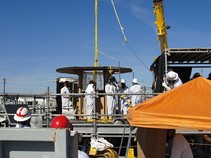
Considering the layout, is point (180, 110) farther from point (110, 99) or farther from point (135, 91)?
point (135, 91)

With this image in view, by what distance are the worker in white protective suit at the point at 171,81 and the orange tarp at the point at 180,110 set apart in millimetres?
4816

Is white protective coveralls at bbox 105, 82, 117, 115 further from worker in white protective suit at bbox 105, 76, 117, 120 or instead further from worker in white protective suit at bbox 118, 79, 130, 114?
worker in white protective suit at bbox 118, 79, 130, 114

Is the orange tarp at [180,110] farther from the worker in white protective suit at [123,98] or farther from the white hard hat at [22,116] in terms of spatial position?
the worker in white protective suit at [123,98]

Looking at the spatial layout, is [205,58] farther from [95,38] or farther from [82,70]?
[95,38]

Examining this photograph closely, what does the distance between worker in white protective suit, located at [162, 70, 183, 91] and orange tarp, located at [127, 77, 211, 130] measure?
4.82 metres

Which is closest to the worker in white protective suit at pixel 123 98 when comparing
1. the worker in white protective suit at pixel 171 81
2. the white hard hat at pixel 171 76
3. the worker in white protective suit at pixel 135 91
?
the worker in white protective suit at pixel 135 91

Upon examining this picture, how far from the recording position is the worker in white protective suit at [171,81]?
37.4 ft

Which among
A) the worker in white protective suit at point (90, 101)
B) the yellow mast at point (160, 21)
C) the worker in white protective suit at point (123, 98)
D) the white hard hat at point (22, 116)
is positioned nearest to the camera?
the white hard hat at point (22, 116)

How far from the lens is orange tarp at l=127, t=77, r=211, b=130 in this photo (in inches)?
223

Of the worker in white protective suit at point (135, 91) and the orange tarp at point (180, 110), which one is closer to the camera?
the orange tarp at point (180, 110)

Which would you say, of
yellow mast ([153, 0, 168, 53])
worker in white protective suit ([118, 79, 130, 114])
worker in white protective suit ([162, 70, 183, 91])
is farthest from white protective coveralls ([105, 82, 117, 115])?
yellow mast ([153, 0, 168, 53])

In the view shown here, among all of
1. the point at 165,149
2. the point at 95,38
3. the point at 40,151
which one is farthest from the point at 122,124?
the point at 95,38

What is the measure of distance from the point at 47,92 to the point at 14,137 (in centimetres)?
893

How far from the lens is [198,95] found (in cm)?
621
